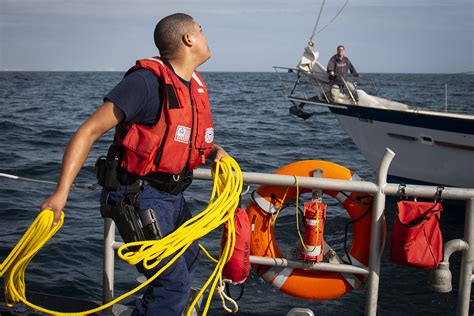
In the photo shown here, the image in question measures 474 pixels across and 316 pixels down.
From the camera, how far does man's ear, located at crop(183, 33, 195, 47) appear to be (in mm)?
2967

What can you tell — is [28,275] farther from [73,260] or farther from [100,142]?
[100,142]

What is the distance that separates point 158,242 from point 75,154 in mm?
594

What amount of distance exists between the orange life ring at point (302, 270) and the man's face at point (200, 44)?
114 centimetres

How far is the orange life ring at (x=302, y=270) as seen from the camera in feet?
12.8

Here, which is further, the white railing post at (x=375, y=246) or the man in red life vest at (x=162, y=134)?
the white railing post at (x=375, y=246)

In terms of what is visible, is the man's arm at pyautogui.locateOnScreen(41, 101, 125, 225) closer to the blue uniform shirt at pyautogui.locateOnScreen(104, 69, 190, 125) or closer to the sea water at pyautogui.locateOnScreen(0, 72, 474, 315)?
the blue uniform shirt at pyautogui.locateOnScreen(104, 69, 190, 125)

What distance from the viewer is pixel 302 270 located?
398 cm

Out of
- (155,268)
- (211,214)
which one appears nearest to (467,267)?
(211,214)

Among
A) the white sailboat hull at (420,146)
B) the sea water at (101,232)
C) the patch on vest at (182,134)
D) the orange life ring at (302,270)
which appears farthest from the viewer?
the white sailboat hull at (420,146)

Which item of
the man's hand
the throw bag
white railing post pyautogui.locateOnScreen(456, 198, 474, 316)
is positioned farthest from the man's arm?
white railing post pyautogui.locateOnScreen(456, 198, 474, 316)

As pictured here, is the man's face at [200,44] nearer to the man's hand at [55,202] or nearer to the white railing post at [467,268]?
the man's hand at [55,202]

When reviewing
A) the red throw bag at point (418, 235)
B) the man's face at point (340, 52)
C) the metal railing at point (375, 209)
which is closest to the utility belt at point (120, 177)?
the metal railing at point (375, 209)

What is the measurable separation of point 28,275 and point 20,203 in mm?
3326

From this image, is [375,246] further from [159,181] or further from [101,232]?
[101,232]
